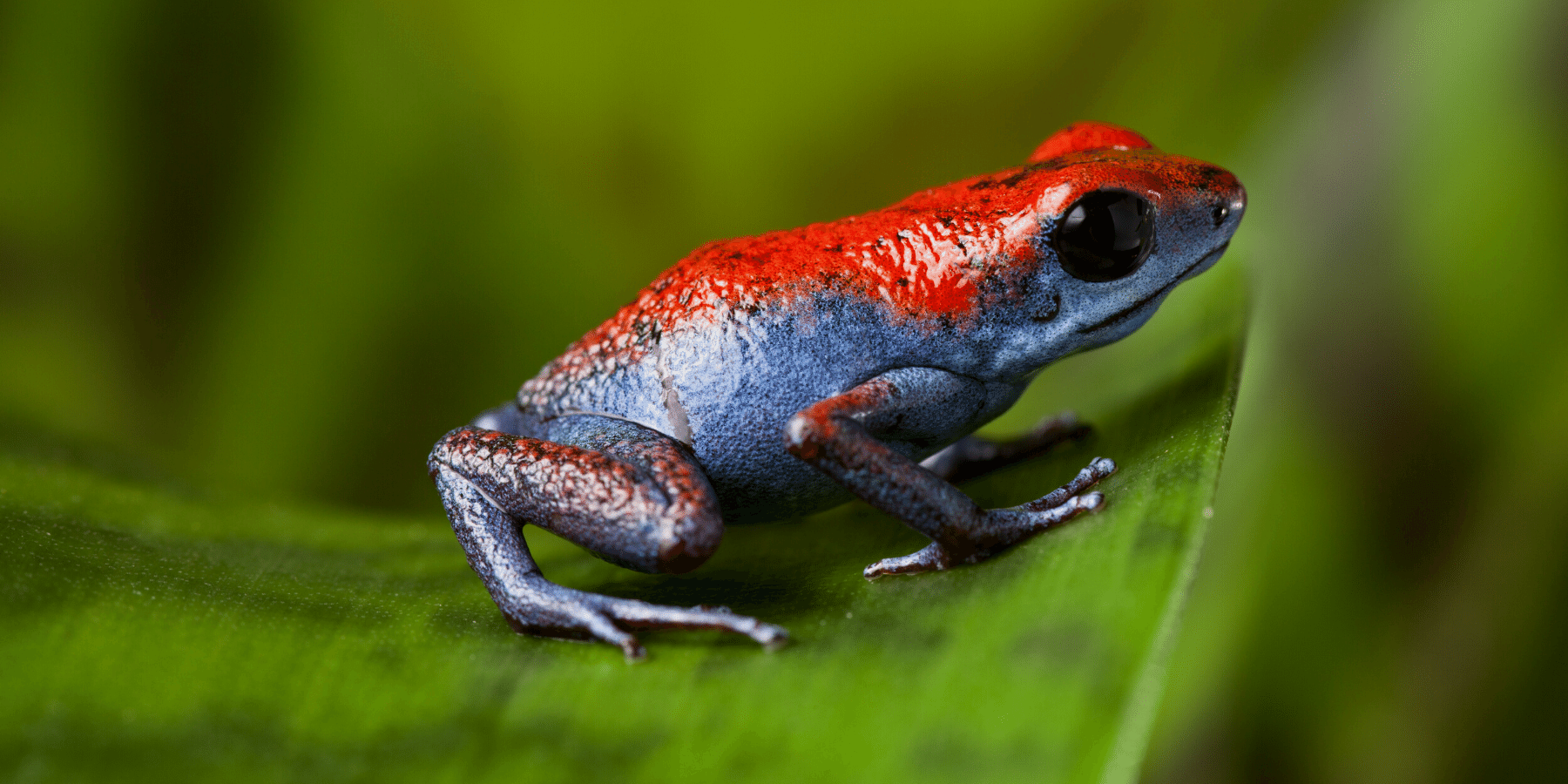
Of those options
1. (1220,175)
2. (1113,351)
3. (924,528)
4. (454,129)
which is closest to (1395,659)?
(1113,351)

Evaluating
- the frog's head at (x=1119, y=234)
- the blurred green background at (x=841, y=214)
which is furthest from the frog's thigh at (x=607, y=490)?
the blurred green background at (x=841, y=214)

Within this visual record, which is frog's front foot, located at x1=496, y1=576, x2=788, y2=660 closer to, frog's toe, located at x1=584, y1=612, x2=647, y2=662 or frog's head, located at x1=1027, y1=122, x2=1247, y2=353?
frog's toe, located at x1=584, y1=612, x2=647, y2=662

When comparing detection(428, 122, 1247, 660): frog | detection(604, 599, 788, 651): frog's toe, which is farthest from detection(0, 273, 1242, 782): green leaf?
detection(428, 122, 1247, 660): frog

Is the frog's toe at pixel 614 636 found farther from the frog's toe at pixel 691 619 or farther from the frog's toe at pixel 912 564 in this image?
the frog's toe at pixel 912 564

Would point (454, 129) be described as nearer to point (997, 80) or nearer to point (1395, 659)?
point (997, 80)

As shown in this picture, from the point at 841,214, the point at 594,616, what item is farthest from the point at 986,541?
the point at 841,214

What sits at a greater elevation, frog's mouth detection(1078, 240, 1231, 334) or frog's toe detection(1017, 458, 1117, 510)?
frog's mouth detection(1078, 240, 1231, 334)
